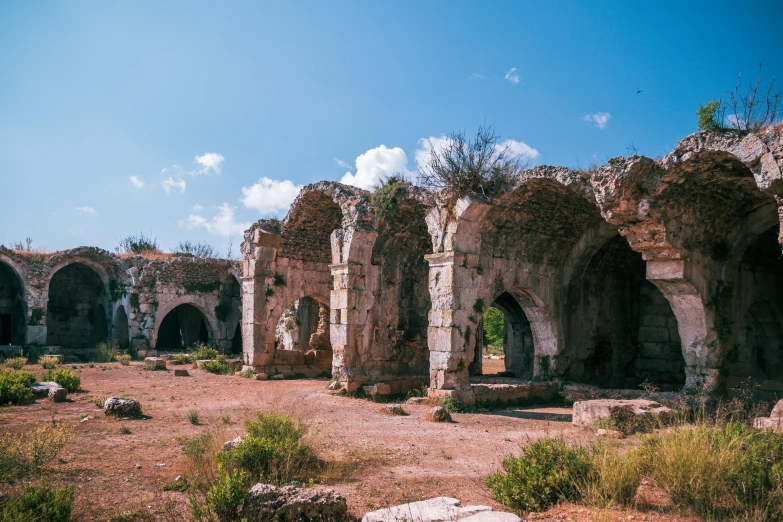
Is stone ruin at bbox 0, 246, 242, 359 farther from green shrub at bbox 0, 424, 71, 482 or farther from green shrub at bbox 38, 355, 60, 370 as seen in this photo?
green shrub at bbox 0, 424, 71, 482

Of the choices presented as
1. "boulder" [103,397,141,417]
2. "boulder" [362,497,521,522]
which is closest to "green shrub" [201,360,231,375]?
"boulder" [103,397,141,417]

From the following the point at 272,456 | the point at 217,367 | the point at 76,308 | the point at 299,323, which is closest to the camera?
the point at 272,456

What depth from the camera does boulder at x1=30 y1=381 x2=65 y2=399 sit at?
10922 mm

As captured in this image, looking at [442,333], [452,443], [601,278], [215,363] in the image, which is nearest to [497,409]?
[442,333]

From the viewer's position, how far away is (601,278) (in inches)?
606

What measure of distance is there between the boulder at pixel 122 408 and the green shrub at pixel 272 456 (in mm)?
3874

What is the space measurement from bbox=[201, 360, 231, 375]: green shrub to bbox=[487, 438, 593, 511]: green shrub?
1354 cm

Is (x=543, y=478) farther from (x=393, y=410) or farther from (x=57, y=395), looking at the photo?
(x=57, y=395)

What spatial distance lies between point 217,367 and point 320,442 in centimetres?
1112

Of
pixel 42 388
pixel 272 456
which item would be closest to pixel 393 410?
pixel 272 456

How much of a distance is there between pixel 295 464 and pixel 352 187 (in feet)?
31.6

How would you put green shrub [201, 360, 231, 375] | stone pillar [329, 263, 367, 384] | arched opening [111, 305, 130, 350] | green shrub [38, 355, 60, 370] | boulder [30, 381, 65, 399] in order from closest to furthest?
boulder [30, 381, 65, 399] → stone pillar [329, 263, 367, 384] → green shrub [38, 355, 60, 370] → green shrub [201, 360, 231, 375] → arched opening [111, 305, 130, 350]

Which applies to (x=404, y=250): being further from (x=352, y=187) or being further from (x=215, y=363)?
(x=215, y=363)

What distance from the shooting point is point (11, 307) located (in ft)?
79.7
